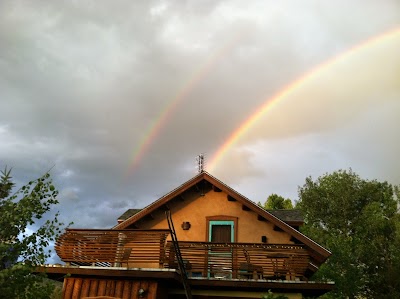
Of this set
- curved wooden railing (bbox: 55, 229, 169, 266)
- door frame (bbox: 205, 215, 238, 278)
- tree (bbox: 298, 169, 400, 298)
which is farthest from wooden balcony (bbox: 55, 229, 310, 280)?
tree (bbox: 298, 169, 400, 298)

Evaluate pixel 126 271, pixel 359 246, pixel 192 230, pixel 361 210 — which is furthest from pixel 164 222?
pixel 361 210

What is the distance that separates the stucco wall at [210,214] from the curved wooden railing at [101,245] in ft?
11.8

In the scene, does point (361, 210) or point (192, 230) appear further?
point (361, 210)

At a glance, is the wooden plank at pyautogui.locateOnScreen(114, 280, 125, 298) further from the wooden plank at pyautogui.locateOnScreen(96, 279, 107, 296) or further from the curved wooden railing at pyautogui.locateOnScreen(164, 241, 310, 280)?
the curved wooden railing at pyautogui.locateOnScreen(164, 241, 310, 280)

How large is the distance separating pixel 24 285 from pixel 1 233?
1.22m

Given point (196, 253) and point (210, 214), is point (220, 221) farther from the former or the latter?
point (196, 253)

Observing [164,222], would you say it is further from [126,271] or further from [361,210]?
[361,210]

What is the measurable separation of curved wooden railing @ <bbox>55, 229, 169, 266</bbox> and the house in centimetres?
4

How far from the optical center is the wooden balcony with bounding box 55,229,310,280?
15.9m

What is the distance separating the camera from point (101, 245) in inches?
637

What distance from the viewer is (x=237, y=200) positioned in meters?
19.0

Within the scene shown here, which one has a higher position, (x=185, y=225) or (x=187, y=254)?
(x=185, y=225)

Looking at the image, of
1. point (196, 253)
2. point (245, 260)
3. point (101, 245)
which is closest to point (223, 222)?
point (196, 253)

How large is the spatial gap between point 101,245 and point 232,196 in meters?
6.57
